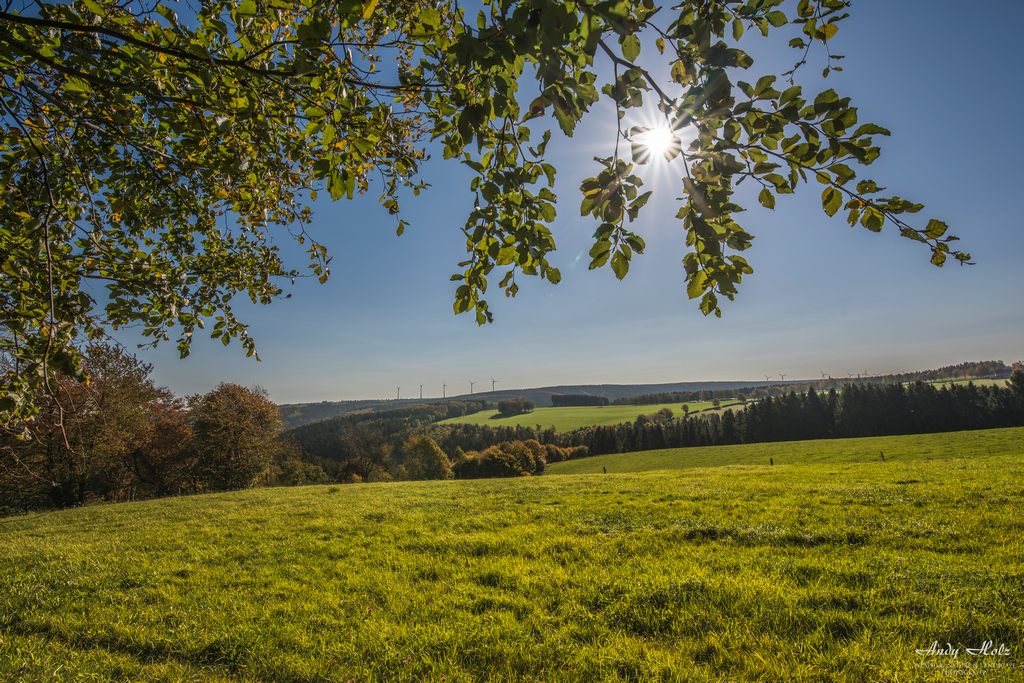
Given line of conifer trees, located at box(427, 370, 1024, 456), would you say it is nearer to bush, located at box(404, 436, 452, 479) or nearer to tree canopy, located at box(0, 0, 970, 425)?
A: bush, located at box(404, 436, 452, 479)

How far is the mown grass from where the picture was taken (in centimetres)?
363

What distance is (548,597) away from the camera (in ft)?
16.1

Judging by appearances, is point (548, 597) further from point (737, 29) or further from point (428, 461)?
point (428, 461)

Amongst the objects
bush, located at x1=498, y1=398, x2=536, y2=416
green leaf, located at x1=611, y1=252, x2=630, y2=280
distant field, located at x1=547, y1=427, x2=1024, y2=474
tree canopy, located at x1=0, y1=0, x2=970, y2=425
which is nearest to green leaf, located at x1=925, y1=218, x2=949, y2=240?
tree canopy, located at x1=0, y1=0, x2=970, y2=425

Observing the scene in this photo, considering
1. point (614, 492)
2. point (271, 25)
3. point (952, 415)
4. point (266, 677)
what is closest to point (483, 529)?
point (266, 677)

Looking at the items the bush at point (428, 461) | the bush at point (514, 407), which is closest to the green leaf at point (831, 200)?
the bush at point (428, 461)

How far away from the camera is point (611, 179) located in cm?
209

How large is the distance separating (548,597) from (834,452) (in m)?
49.5

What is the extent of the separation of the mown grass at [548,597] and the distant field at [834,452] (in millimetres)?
32459

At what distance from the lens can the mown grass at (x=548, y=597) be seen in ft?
11.9

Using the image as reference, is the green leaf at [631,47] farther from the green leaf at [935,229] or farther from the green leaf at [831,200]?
the green leaf at [935,229]

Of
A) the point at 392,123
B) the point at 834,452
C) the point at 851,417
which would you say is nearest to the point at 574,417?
the point at 851,417

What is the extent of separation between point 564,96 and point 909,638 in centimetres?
576

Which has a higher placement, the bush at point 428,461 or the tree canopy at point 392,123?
the tree canopy at point 392,123
